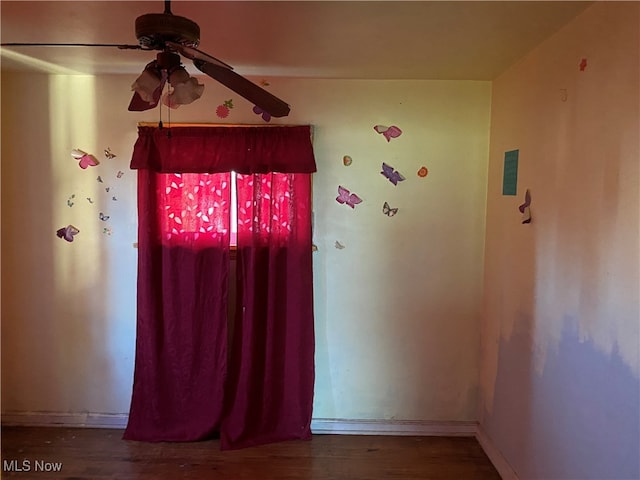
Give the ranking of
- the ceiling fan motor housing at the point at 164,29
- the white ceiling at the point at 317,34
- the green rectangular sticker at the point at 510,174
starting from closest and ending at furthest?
the ceiling fan motor housing at the point at 164,29 → the white ceiling at the point at 317,34 → the green rectangular sticker at the point at 510,174

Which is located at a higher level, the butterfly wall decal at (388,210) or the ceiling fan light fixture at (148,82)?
the ceiling fan light fixture at (148,82)

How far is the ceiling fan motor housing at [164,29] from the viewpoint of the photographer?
1278mm

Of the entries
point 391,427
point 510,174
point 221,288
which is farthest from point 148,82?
point 391,427

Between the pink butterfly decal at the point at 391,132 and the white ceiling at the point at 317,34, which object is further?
the pink butterfly decal at the point at 391,132

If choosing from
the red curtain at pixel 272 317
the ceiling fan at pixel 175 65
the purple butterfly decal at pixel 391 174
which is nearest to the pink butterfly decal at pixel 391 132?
the purple butterfly decal at pixel 391 174

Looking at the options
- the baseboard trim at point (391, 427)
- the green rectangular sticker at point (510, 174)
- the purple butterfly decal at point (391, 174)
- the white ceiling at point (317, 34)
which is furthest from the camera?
the baseboard trim at point (391, 427)

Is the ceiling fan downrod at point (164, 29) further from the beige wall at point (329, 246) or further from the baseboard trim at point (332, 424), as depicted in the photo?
the baseboard trim at point (332, 424)

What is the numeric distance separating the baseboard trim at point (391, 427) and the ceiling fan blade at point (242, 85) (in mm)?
2057

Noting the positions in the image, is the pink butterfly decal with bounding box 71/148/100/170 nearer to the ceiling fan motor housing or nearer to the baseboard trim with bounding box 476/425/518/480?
the ceiling fan motor housing

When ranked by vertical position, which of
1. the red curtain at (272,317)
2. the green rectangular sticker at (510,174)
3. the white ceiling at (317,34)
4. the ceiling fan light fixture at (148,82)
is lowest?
the red curtain at (272,317)

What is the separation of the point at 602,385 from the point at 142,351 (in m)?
2.33

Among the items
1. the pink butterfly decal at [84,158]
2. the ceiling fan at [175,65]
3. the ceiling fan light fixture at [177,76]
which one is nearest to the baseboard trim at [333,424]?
the pink butterfly decal at [84,158]

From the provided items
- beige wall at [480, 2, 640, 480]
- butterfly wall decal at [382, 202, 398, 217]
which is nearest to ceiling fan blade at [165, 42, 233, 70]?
beige wall at [480, 2, 640, 480]

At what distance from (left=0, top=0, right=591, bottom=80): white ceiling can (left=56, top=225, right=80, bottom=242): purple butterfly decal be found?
2.99ft
